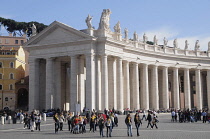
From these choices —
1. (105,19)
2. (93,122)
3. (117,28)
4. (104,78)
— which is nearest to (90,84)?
(104,78)

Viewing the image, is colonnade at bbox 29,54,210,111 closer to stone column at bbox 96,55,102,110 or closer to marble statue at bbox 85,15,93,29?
stone column at bbox 96,55,102,110

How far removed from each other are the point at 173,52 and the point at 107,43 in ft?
78.6

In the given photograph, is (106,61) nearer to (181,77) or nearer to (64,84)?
(64,84)

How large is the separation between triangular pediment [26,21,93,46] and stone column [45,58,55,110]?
13.0ft

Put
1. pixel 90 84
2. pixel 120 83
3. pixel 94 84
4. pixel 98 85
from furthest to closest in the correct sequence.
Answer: pixel 120 83, pixel 98 85, pixel 94 84, pixel 90 84

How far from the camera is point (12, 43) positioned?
111062 millimetres

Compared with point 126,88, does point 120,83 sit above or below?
above

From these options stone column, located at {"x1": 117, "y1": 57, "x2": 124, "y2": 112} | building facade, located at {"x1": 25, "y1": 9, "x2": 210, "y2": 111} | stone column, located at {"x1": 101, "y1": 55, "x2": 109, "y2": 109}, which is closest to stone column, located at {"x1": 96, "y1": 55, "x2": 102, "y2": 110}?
building facade, located at {"x1": 25, "y1": 9, "x2": 210, "y2": 111}

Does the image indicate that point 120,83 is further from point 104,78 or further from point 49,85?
point 49,85

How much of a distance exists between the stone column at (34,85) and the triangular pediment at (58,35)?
412 centimetres

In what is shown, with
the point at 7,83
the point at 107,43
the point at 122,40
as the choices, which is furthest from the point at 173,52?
the point at 7,83

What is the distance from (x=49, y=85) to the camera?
63.4 meters

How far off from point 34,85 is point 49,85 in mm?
3718

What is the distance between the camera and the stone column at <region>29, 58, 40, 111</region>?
65000mm
